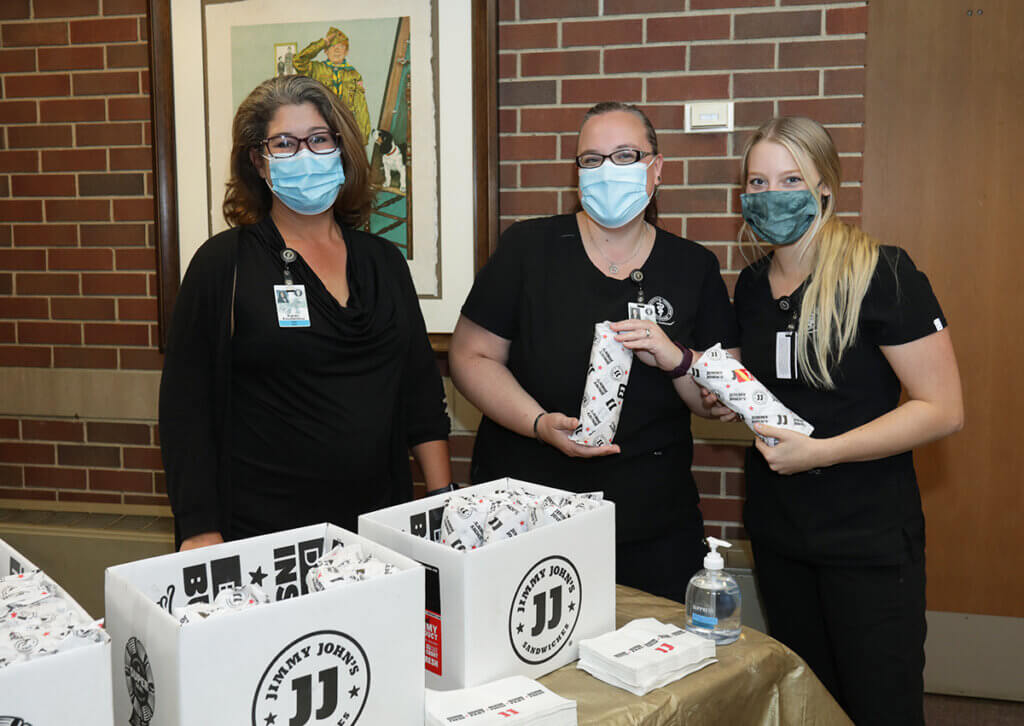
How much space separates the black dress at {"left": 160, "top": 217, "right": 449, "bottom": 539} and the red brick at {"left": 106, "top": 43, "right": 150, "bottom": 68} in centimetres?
167

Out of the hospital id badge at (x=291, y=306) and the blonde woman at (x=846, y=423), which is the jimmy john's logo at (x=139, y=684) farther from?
the blonde woman at (x=846, y=423)

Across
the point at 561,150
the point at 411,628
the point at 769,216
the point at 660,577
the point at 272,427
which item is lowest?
the point at 660,577

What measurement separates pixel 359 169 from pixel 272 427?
579 mm

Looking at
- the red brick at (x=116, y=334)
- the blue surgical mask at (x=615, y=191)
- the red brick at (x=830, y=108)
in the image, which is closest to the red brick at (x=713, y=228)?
the red brick at (x=830, y=108)

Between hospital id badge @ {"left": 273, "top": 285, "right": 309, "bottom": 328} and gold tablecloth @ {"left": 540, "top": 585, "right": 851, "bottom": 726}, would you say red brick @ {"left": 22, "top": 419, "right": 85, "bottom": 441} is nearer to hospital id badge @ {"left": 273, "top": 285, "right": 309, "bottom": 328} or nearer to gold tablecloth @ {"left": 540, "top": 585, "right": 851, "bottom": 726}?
hospital id badge @ {"left": 273, "top": 285, "right": 309, "bottom": 328}

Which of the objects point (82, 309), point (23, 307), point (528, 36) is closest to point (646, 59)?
point (528, 36)

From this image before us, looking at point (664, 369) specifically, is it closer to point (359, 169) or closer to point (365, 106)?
point (359, 169)

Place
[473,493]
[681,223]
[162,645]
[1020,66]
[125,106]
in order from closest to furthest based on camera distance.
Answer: [162,645] → [473,493] → [1020,66] → [681,223] → [125,106]

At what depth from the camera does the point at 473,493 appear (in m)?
1.36

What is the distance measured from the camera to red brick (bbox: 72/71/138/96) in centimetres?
295

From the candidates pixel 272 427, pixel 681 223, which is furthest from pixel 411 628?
pixel 681 223

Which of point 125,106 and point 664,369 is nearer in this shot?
point 664,369

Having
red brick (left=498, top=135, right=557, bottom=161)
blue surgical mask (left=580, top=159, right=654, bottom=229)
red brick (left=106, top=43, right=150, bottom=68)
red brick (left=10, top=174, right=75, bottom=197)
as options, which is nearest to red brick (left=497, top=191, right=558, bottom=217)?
red brick (left=498, top=135, right=557, bottom=161)

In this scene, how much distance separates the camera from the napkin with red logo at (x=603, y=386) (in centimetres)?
166
